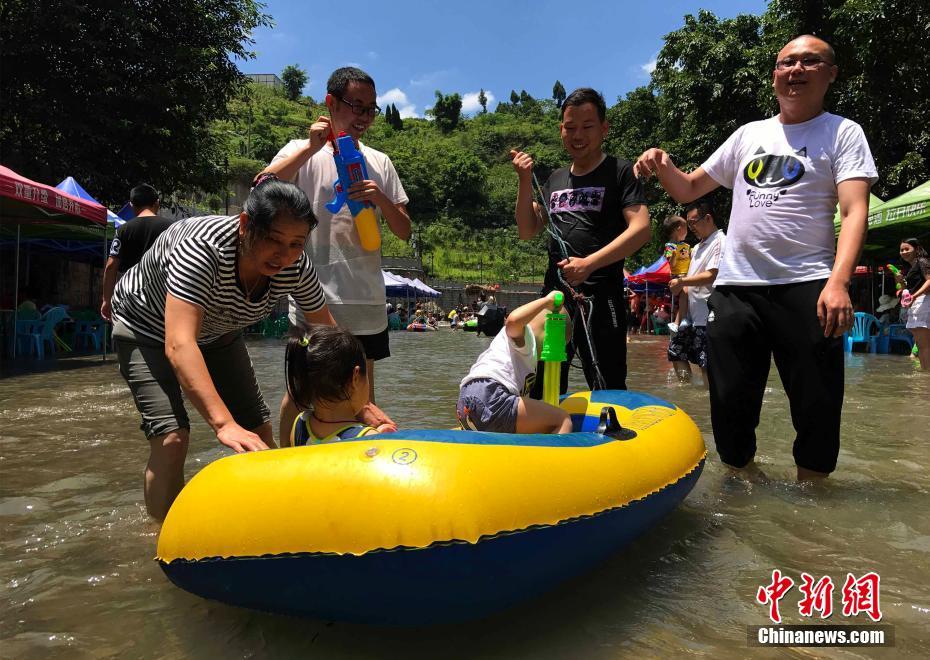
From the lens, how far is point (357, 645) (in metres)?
1.72

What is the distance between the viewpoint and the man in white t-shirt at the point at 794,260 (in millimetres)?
2697

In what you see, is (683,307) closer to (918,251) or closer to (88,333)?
(918,251)

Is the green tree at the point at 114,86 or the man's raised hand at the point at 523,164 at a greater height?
the green tree at the point at 114,86

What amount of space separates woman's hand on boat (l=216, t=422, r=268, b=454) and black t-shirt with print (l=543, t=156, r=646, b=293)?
5.98ft

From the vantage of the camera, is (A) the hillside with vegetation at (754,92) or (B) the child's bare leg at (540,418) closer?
(B) the child's bare leg at (540,418)

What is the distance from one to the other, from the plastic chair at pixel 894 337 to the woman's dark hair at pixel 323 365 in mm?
12825

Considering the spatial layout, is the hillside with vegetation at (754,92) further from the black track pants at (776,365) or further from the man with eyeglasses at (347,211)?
the man with eyeglasses at (347,211)

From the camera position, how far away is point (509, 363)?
296 centimetres

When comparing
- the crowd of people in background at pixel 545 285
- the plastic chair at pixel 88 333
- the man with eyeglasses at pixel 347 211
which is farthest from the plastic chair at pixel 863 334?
the plastic chair at pixel 88 333

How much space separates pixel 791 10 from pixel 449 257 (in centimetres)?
4725

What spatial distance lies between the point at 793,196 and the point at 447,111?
405ft

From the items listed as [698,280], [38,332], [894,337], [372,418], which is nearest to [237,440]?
[372,418]

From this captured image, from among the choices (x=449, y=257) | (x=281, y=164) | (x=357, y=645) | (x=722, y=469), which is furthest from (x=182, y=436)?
(x=449, y=257)

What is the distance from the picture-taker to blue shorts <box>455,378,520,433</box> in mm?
2793
